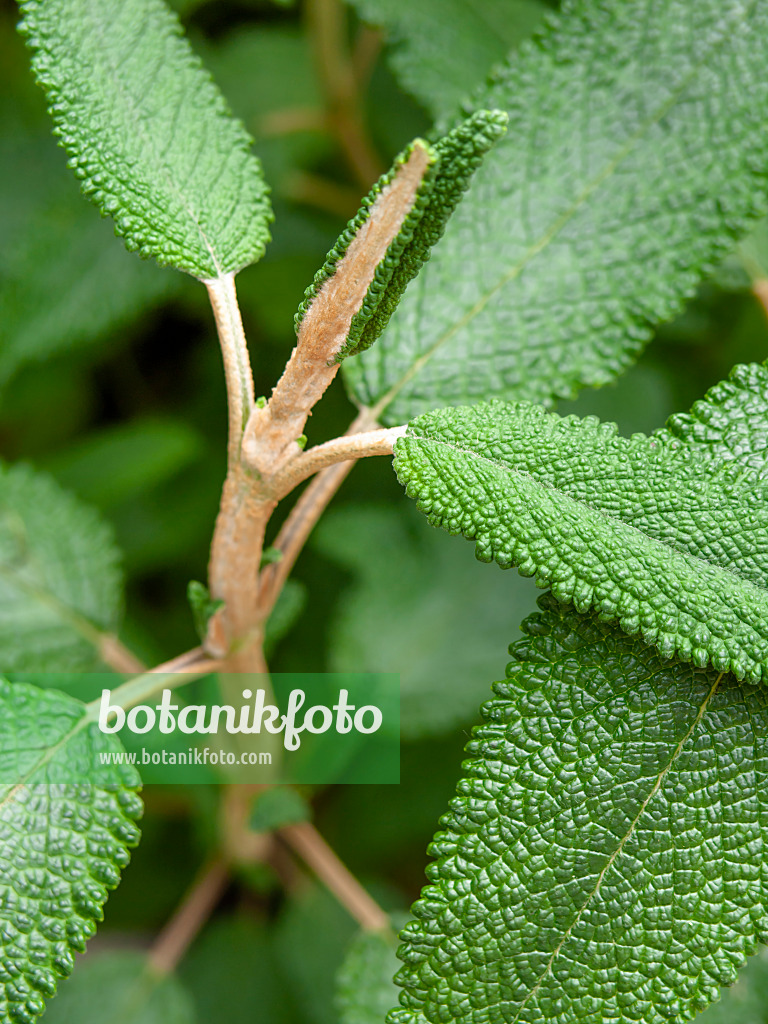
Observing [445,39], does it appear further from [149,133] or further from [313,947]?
[313,947]

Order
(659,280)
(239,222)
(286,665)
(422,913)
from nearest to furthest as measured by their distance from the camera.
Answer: (422,913) < (239,222) < (659,280) < (286,665)

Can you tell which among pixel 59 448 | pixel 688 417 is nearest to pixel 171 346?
pixel 59 448

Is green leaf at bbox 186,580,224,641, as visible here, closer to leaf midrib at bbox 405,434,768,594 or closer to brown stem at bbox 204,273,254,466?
brown stem at bbox 204,273,254,466

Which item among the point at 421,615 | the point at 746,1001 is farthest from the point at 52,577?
the point at 746,1001

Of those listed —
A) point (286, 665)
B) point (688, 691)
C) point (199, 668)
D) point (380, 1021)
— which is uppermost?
point (688, 691)

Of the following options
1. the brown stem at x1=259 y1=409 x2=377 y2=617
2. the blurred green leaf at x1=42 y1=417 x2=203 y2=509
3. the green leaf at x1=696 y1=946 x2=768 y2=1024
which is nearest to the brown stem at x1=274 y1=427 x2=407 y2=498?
the brown stem at x1=259 y1=409 x2=377 y2=617

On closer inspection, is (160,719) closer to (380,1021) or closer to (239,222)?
(380,1021)
